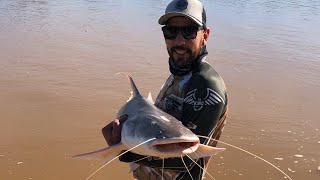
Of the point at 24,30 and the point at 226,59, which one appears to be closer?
the point at 226,59

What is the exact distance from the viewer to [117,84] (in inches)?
283

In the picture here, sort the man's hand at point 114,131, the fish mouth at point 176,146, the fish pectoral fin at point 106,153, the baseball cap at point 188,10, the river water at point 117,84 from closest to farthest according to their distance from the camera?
the fish mouth at point 176,146 → the fish pectoral fin at point 106,153 → the man's hand at point 114,131 → the baseball cap at point 188,10 → the river water at point 117,84

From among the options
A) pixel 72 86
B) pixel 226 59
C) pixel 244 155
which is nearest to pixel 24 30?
pixel 72 86

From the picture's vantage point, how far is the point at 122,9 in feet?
48.0

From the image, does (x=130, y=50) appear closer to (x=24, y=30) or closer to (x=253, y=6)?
(x=24, y=30)

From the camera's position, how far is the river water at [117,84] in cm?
489

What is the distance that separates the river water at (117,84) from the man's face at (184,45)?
2398 mm

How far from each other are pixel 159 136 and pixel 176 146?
0.29 feet

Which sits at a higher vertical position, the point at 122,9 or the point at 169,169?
the point at 169,169

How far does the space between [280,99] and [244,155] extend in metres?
2.37

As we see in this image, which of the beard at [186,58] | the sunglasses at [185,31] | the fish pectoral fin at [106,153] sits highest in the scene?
the sunglasses at [185,31]

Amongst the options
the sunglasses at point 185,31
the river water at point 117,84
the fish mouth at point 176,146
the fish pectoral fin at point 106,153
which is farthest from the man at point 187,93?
the river water at point 117,84

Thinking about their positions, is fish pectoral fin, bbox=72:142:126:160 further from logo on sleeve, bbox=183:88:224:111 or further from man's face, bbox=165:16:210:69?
man's face, bbox=165:16:210:69

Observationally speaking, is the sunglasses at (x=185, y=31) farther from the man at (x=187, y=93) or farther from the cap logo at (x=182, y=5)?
the cap logo at (x=182, y=5)
